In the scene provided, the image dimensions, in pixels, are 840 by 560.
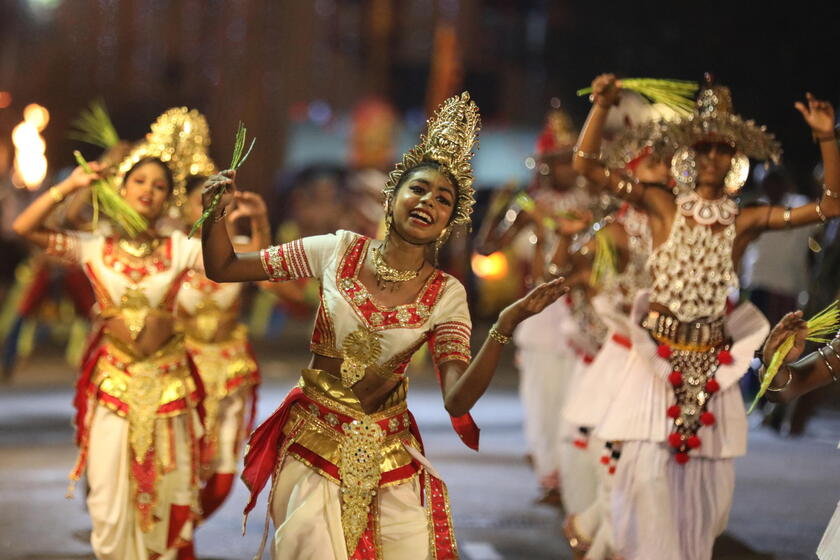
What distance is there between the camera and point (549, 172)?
10133mm

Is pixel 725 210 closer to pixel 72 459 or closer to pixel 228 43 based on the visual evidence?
pixel 72 459

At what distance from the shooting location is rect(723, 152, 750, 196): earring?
266 inches

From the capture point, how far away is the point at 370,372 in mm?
4973

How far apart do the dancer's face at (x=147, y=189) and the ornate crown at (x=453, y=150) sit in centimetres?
196

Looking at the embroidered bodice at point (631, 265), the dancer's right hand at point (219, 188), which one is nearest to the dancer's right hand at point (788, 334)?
the dancer's right hand at point (219, 188)

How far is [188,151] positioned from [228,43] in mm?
20829

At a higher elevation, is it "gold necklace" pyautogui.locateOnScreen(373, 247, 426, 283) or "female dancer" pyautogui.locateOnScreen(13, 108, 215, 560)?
"gold necklace" pyautogui.locateOnScreen(373, 247, 426, 283)

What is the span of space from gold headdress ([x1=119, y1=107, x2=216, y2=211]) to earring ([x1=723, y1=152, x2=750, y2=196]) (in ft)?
8.96

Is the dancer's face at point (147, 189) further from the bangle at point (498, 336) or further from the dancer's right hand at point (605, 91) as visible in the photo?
the bangle at point (498, 336)

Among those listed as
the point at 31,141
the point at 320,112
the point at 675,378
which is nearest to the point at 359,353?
the point at 675,378

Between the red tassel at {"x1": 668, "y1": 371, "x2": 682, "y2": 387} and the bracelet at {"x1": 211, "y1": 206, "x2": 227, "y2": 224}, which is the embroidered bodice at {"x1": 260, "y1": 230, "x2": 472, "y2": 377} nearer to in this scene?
the bracelet at {"x1": 211, "y1": 206, "x2": 227, "y2": 224}

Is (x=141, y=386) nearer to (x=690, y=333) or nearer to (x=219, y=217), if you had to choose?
(x=219, y=217)

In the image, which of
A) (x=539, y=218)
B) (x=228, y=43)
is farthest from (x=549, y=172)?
(x=228, y=43)

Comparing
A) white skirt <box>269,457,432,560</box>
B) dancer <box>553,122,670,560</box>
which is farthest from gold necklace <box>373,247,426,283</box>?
dancer <box>553,122,670,560</box>
